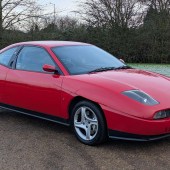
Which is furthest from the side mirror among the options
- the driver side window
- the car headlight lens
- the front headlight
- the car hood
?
the car headlight lens

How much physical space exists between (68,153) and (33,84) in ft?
4.85

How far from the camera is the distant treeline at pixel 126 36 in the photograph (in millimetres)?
20750

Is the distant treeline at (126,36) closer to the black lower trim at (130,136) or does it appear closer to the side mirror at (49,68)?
the side mirror at (49,68)

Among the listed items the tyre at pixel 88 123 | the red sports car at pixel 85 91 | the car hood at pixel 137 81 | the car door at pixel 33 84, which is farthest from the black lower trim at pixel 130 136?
the car door at pixel 33 84

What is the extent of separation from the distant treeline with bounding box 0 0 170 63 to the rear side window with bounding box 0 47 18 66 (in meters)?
14.8

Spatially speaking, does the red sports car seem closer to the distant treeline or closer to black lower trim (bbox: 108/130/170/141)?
black lower trim (bbox: 108/130/170/141)

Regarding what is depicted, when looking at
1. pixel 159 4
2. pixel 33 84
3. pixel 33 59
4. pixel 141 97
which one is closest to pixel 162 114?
pixel 141 97

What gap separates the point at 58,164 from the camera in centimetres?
432

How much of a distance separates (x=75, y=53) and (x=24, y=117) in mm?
1751

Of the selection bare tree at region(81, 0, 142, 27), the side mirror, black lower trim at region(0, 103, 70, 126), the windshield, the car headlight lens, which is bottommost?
black lower trim at region(0, 103, 70, 126)

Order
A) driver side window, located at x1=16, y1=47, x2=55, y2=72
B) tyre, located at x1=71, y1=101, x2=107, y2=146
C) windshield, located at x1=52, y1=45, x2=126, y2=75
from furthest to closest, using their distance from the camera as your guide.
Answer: driver side window, located at x1=16, y1=47, x2=55, y2=72 → windshield, located at x1=52, y1=45, x2=126, y2=75 → tyre, located at x1=71, y1=101, x2=107, y2=146

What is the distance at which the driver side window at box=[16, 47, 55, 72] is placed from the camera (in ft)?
19.1

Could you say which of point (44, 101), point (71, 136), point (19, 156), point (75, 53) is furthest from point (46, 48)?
point (19, 156)

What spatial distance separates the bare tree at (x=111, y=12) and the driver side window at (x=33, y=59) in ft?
54.5
